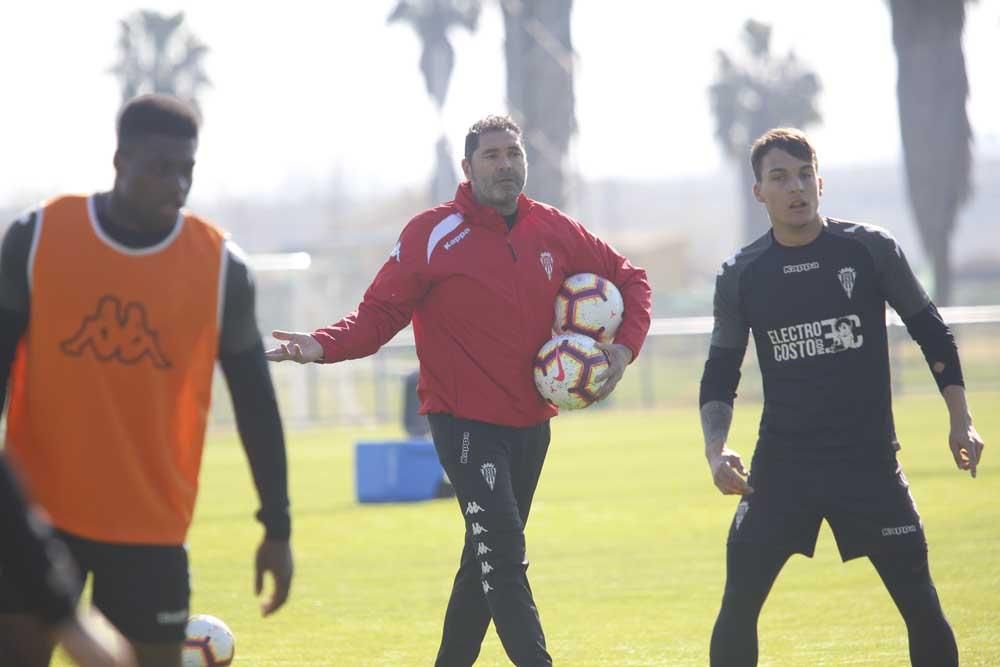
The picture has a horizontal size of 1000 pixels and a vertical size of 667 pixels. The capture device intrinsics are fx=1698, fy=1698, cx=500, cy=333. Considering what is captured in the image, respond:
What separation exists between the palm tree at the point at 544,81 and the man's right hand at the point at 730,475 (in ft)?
113

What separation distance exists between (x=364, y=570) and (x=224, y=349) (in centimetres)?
779

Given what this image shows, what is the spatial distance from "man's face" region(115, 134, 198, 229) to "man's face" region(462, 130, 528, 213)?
2.57m

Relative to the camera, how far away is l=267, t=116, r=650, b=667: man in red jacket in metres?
7.08

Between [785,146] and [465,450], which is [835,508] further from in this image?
[465,450]

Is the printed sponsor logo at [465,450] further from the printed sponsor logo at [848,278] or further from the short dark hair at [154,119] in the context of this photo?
the short dark hair at [154,119]

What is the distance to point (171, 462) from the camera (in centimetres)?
485

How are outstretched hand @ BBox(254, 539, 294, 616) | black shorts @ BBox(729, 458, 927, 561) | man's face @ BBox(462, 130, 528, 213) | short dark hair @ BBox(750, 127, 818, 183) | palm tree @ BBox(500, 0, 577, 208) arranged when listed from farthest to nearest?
palm tree @ BBox(500, 0, 577, 208)
man's face @ BBox(462, 130, 528, 213)
short dark hair @ BBox(750, 127, 818, 183)
black shorts @ BBox(729, 458, 927, 561)
outstretched hand @ BBox(254, 539, 294, 616)

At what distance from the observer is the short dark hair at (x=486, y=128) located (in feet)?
23.9

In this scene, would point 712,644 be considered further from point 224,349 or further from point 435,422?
point 224,349

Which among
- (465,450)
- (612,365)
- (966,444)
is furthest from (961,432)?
(465,450)

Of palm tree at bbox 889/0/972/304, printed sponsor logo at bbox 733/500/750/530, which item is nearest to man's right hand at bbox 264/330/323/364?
printed sponsor logo at bbox 733/500/750/530

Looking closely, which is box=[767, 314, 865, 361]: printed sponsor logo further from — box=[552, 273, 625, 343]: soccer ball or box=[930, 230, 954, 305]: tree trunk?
box=[930, 230, 954, 305]: tree trunk

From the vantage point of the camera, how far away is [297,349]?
23.2 ft

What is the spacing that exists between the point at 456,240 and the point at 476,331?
406 millimetres
